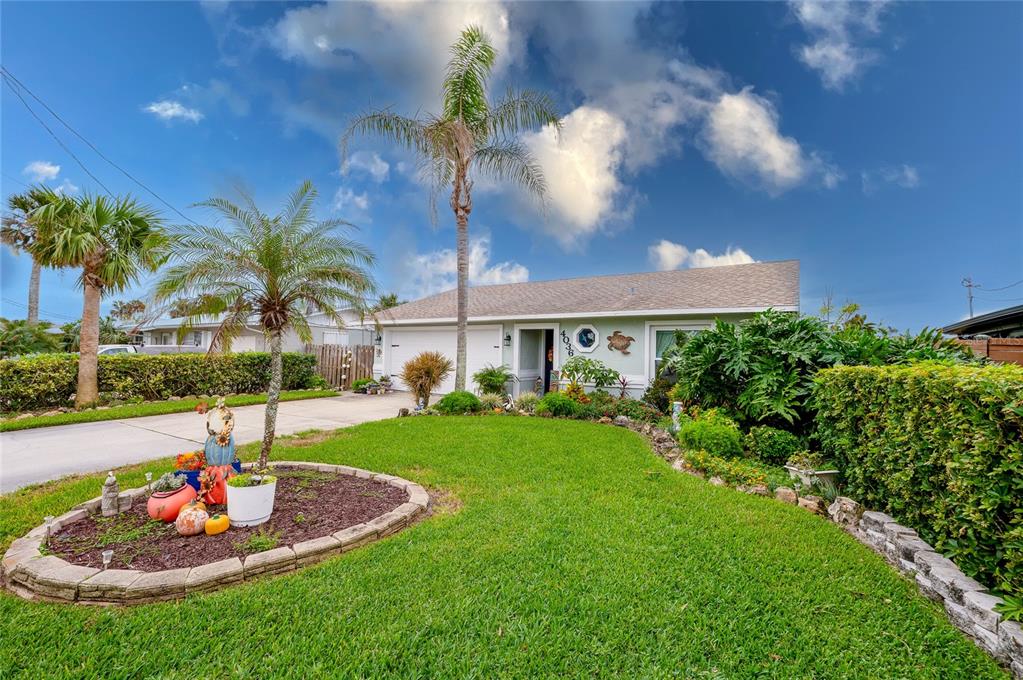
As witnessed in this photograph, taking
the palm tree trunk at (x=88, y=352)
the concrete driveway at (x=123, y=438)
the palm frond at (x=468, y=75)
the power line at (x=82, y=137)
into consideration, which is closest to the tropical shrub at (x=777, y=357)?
the concrete driveway at (x=123, y=438)

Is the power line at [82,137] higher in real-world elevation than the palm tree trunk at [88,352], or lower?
higher

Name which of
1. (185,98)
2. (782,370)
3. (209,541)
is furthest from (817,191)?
(185,98)

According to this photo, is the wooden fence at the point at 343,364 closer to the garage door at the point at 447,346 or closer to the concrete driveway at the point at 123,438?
the garage door at the point at 447,346

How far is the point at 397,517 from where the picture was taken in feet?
12.3

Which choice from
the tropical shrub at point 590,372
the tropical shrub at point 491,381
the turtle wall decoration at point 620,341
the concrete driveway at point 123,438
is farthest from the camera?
the tropical shrub at point 491,381

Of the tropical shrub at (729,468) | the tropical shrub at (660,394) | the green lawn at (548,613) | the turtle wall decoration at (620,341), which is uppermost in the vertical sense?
the turtle wall decoration at (620,341)

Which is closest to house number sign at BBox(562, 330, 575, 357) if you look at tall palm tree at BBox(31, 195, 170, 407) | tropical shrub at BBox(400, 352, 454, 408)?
tropical shrub at BBox(400, 352, 454, 408)

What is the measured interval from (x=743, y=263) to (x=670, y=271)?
230 centimetres

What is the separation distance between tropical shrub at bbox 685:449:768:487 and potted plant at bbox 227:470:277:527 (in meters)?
5.07

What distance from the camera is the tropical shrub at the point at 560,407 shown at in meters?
9.48

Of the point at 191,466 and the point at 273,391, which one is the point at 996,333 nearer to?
the point at 273,391

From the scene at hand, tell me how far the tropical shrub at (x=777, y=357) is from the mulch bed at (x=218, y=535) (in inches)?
210

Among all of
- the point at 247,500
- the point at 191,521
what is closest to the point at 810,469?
the point at 247,500

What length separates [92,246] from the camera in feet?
30.9
